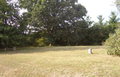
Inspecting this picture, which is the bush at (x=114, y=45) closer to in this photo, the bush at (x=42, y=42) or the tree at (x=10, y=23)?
the tree at (x=10, y=23)

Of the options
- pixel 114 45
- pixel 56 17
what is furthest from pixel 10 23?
pixel 114 45

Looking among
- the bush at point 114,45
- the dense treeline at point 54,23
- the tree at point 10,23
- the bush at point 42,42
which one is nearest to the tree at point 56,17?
the dense treeline at point 54,23

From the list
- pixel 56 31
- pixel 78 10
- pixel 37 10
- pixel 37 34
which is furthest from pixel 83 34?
pixel 37 10

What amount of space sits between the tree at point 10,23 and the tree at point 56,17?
21.1ft

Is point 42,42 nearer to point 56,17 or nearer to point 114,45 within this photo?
point 56,17

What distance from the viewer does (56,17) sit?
2333cm

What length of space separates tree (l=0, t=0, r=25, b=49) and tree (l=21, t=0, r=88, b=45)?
6423 mm

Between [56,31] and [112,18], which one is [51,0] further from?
[112,18]

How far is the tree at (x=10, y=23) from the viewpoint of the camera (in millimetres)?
14548

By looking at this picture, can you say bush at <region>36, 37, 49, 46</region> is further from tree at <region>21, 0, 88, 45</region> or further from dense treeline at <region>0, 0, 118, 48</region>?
tree at <region>21, 0, 88, 45</region>

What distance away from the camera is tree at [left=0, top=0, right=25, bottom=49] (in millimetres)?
14548

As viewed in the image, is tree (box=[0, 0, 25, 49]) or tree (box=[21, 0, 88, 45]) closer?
tree (box=[0, 0, 25, 49])

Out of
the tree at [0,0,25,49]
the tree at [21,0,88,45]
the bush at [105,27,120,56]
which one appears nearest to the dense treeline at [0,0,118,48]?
the tree at [21,0,88,45]

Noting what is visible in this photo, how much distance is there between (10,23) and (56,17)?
1039cm
